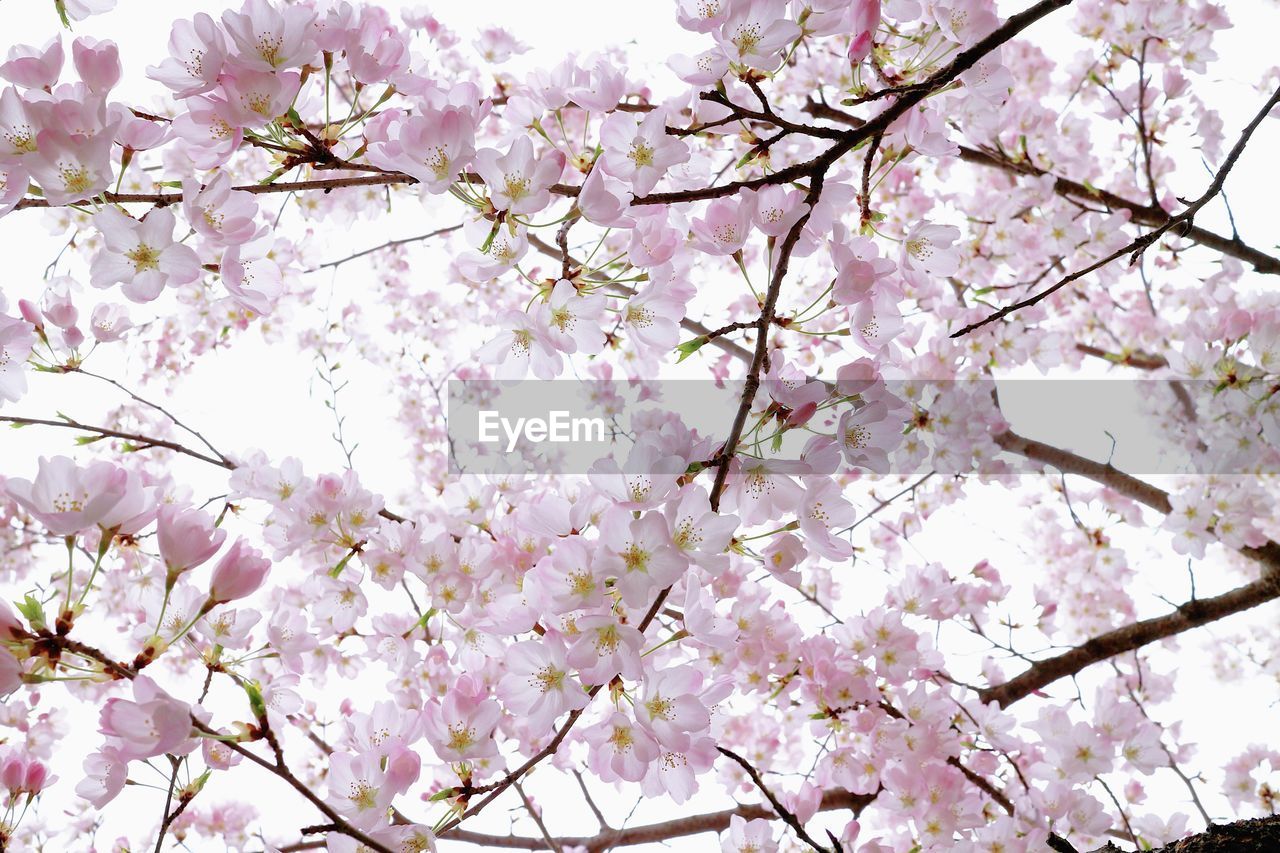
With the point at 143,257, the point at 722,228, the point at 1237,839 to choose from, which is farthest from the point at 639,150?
the point at 1237,839

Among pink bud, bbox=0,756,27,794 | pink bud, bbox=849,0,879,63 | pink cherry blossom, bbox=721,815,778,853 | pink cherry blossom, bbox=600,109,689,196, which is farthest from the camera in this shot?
pink cherry blossom, bbox=721,815,778,853

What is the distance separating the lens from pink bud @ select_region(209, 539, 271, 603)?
1097 millimetres

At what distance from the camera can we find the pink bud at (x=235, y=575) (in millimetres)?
1097

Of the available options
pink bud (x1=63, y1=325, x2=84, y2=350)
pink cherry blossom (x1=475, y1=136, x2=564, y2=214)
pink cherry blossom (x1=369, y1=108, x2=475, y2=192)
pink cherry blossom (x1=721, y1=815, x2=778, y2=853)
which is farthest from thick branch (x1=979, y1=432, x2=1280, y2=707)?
pink bud (x1=63, y1=325, x2=84, y2=350)

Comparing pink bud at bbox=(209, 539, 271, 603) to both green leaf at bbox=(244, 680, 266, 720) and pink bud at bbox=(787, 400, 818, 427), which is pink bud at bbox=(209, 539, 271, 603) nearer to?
green leaf at bbox=(244, 680, 266, 720)

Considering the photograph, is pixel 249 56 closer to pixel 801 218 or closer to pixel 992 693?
pixel 801 218

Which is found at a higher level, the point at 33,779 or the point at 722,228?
the point at 722,228

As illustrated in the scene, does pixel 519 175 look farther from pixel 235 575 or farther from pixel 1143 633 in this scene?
pixel 1143 633

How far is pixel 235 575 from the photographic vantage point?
3.60 feet

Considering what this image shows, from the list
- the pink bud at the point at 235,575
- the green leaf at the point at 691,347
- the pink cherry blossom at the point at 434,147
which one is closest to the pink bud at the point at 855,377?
the green leaf at the point at 691,347

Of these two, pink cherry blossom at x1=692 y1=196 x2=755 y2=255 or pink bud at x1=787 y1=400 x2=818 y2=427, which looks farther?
pink cherry blossom at x1=692 y1=196 x2=755 y2=255

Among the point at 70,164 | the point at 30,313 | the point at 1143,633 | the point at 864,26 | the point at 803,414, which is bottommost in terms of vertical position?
the point at 803,414

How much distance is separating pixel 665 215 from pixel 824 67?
8.92ft

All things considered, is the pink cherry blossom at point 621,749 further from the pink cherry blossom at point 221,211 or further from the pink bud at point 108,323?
the pink bud at point 108,323
